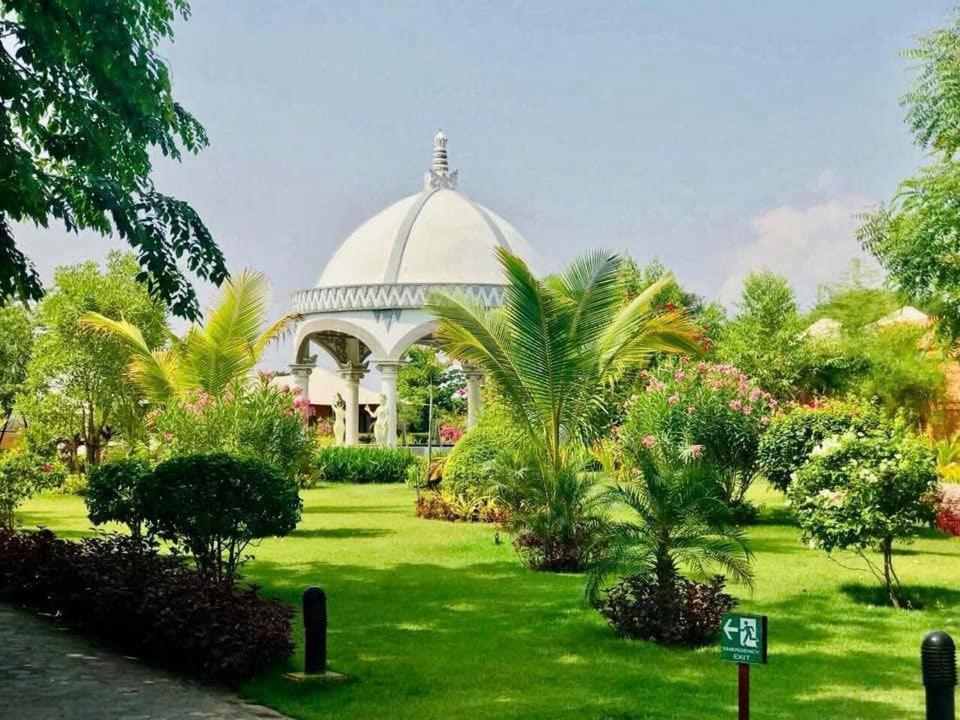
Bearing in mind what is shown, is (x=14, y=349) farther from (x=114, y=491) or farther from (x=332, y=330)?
(x=114, y=491)

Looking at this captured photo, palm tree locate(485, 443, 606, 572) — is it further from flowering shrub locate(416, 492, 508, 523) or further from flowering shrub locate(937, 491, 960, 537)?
flowering shrub locate(937, 491, 960, 537)

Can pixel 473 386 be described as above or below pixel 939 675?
above

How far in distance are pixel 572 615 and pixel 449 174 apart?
94.0 ft

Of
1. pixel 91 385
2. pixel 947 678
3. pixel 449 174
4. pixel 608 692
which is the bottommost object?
pixel 608 692

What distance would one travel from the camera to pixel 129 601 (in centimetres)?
840

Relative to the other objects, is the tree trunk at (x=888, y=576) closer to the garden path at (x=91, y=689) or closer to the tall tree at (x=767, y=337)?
the garden path at (x=91, y=689)

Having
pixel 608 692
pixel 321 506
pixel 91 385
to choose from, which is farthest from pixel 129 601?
pixel 91 385

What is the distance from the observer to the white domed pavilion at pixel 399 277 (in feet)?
104

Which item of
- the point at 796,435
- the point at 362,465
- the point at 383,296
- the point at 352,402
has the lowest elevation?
the point at 362,465

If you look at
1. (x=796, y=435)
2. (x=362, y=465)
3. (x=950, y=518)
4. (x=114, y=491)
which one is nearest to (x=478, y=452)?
(x=796, y=435)

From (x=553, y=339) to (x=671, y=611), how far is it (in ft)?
14.4

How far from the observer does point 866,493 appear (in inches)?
393

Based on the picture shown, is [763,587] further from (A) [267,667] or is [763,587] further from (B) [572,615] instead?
(A) [267,667]

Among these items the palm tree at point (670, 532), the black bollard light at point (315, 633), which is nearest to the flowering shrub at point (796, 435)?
the palm tree at point (670, 532)
